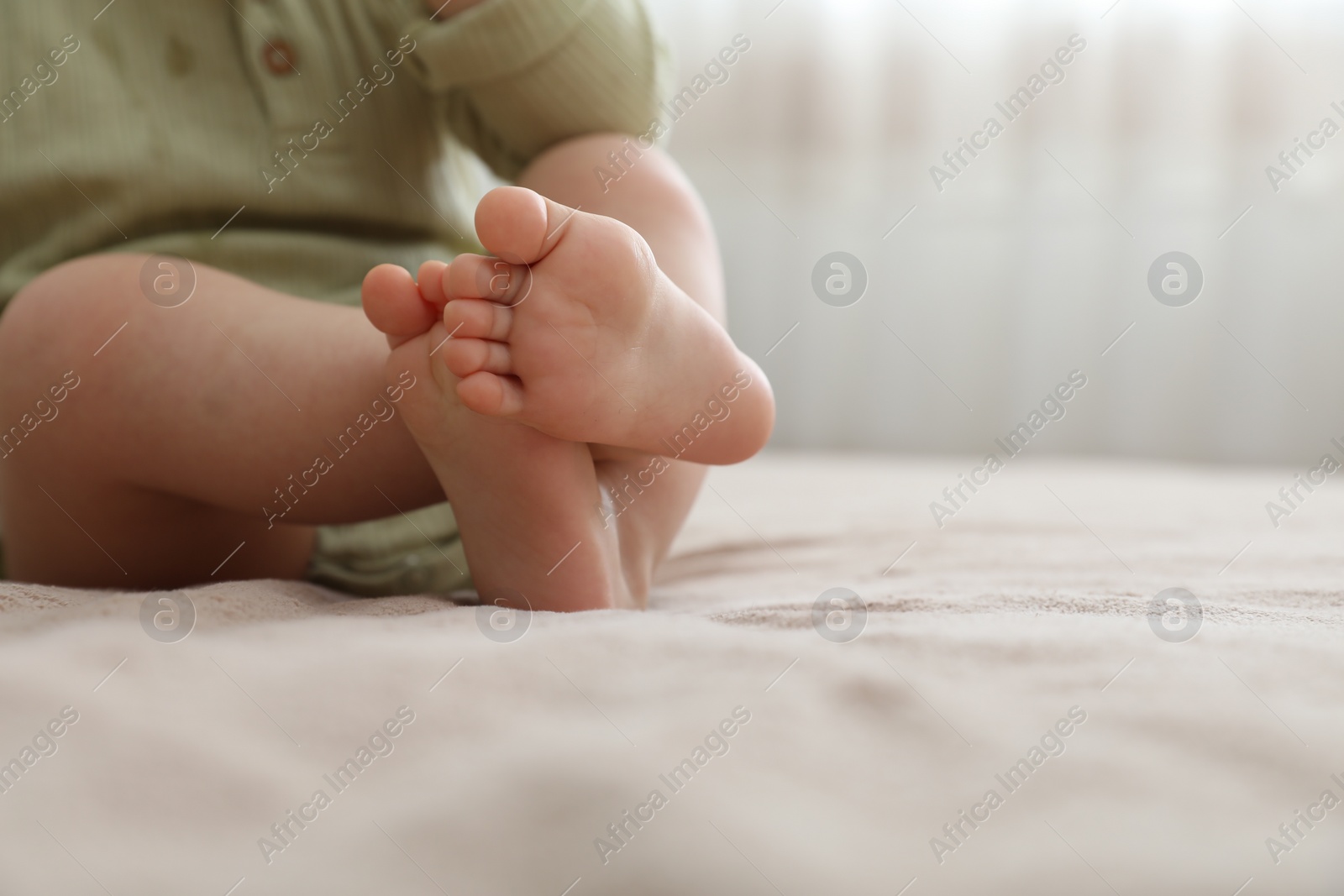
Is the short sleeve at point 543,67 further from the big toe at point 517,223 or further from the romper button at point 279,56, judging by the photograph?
the big toe at point 517,223

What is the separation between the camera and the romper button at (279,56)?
2.19 feet

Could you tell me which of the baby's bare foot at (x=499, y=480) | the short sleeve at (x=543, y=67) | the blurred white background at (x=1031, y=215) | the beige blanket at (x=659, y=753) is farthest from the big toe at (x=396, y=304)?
the blurred white background at (x=1031, y=215)

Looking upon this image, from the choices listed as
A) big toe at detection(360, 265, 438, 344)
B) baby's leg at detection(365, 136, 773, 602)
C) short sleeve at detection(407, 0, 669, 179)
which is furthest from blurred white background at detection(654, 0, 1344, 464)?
big toe at detection(360, 265, 438, 344)

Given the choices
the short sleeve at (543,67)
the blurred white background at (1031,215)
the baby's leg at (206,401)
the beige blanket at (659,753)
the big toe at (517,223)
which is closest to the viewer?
the beige blanket at (659,753)

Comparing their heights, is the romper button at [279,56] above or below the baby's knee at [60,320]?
above

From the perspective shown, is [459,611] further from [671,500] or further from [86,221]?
[86,221]

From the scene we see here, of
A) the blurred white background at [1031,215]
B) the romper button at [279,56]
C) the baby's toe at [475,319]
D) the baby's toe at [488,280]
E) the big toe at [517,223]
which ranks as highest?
the romper button at [279,56]

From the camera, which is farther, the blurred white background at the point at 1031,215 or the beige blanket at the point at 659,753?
the blurred white background at the point at 1031,215

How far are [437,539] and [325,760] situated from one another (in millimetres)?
348

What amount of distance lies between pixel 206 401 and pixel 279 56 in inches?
11.3

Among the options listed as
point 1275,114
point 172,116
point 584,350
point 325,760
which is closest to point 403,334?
point 584,350

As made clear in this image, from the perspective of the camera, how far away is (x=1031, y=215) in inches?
71.7

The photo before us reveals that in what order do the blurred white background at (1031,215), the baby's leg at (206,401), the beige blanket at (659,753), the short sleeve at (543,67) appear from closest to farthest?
the beige blanket at (659,753), the baby's leg at (206,401), the short sleeve at (543,67), the blurred white background at (1031,215)

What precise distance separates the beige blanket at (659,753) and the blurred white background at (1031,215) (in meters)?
1.45
